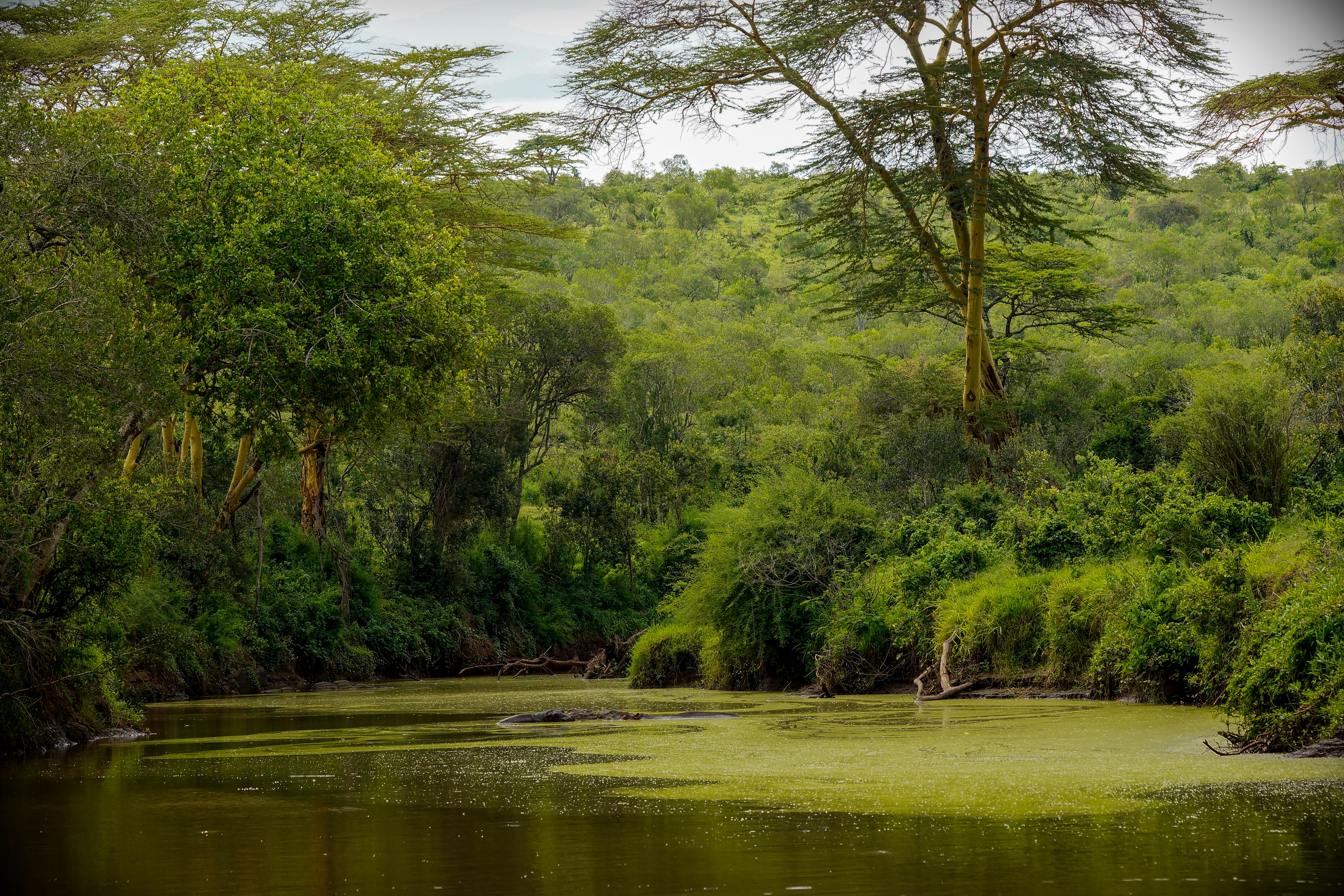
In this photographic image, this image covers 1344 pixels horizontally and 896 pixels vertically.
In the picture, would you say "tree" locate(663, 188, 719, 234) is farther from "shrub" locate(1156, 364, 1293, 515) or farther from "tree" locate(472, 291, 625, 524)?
"shrub" locate(1156, 364, 1293, 515)

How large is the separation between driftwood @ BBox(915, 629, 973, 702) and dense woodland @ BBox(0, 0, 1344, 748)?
0.24 m

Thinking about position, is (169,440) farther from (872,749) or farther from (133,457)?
(872,749)

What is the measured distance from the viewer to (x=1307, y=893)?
388cm

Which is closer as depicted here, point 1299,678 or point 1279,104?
point 1299,678

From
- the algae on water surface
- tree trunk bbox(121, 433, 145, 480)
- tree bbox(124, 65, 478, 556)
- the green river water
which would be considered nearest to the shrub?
the algae on water surface

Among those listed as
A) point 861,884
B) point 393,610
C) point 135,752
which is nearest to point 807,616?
point 135,752

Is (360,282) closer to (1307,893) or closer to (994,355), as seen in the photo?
(1307,893)

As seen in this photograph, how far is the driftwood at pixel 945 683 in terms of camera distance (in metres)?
14.1

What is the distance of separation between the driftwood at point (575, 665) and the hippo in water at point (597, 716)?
10802 millimetres

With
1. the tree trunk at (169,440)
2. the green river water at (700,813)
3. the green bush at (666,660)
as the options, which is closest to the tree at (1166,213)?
the green bush at (666,660)

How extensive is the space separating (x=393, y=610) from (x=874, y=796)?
23.9 m

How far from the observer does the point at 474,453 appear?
33.6 metres

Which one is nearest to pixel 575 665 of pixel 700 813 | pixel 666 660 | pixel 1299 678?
pixel 666 660

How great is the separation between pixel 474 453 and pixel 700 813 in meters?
28.1
